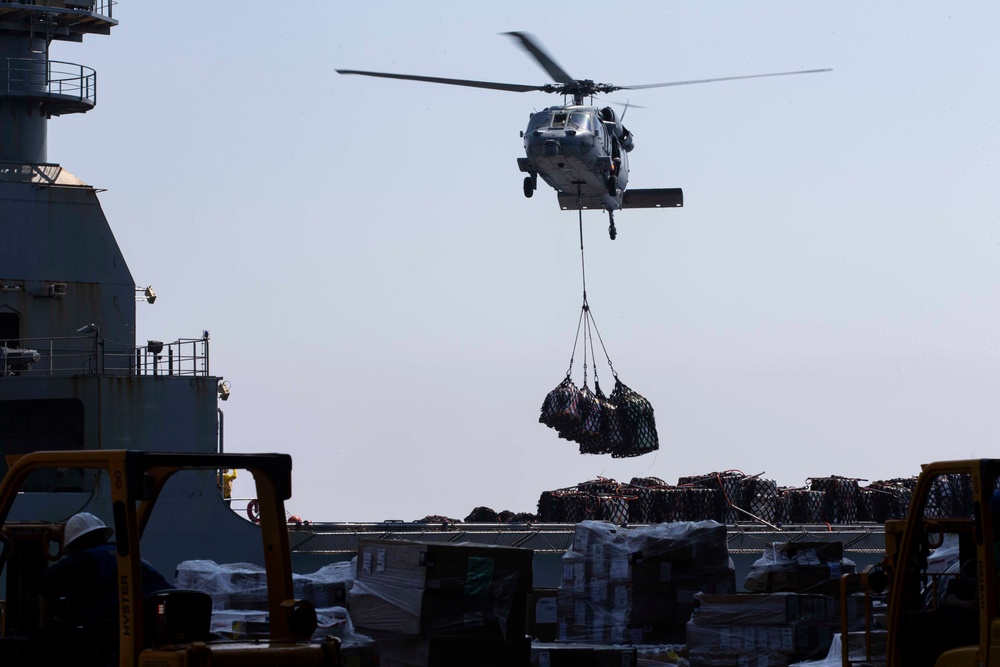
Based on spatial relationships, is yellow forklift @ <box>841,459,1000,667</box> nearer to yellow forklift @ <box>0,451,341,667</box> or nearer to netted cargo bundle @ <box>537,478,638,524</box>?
yellow forklift @ <box>0,451,341,667</box>

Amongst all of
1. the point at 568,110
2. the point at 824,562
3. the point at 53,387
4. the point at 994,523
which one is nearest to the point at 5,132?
the point at 53,387

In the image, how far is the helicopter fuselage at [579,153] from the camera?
987 inches

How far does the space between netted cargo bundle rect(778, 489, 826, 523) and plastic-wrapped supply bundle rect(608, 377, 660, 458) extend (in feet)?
8.98

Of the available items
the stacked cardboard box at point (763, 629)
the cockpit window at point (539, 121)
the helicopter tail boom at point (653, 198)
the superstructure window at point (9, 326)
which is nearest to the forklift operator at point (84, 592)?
the stacked cardboard box at point (763, 629)

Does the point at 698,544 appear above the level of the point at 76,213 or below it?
below

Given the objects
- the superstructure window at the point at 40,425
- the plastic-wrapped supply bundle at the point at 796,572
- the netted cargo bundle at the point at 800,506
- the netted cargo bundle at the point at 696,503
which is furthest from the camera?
the netted cargo bundle at the point at 800,506

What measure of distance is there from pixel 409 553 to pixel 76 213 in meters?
14.9

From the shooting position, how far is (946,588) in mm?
8398

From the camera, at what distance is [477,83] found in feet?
84.0

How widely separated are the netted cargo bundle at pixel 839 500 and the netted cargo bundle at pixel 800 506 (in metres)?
0.10

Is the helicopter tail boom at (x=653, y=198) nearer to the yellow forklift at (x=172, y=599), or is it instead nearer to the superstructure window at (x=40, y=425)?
the superstructure window at (x=40, y=425)

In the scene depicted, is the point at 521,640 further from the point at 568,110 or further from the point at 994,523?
the point at 568,110

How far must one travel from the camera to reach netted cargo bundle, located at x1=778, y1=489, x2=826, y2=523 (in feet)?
88.7

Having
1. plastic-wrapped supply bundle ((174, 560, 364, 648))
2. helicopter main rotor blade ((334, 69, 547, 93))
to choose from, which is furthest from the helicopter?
plastic-wrapped supply bundle ((174, 560, 364, 648))
